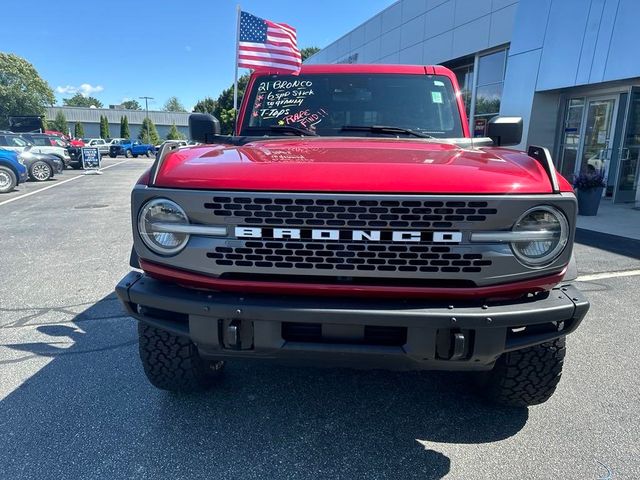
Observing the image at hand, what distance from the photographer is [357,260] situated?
6.46ft

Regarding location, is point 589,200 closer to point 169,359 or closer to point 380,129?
point 380,129

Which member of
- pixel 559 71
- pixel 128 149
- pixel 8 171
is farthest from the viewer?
pixel 128 149

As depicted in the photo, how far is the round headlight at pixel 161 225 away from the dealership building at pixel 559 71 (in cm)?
1150

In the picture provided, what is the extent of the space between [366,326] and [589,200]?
955 cm

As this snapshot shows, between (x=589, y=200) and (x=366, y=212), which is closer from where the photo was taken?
(x=366, y=212)

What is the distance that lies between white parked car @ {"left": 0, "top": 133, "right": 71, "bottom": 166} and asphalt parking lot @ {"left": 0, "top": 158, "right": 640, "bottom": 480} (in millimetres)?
16373

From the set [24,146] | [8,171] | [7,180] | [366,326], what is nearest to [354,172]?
[366,326]

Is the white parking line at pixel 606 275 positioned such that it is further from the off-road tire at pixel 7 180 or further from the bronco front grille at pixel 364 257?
Result: the off-road tire at pixel 7 180

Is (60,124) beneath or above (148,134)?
above

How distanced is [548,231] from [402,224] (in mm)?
641

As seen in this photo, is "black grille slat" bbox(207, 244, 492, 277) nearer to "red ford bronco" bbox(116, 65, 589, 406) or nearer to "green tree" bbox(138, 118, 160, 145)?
"red ford bronco" bbox(116, 65, 589, 406)

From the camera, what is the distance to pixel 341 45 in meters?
28.8

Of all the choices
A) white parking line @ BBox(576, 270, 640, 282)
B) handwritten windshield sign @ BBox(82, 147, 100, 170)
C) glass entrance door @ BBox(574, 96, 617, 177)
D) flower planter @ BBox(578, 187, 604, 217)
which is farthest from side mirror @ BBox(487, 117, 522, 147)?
handwritten windshield sign @ BBox(82, 147, 100, 170)

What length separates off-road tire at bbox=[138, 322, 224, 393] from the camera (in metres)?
2.41
